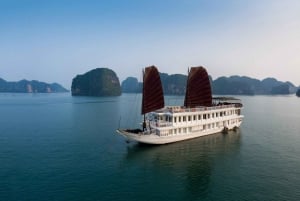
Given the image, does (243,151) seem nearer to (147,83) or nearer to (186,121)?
(186,121)

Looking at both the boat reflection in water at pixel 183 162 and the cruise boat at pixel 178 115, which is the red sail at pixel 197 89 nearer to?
the cruise boat at pixel 178 115

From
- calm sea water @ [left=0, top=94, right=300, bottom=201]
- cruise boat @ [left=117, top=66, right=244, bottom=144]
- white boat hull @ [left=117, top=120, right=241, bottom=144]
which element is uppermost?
cruise boat @ [left=117, top=66, right=244, bottom=144]

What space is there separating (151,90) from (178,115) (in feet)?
17.9

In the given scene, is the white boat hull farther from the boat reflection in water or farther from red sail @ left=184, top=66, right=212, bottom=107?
red sail @ left=184, top=66, right=212, bottom=107

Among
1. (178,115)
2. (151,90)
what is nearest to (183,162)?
(178,115)

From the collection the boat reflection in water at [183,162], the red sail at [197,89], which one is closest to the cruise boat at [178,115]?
the red sail at [197,89]

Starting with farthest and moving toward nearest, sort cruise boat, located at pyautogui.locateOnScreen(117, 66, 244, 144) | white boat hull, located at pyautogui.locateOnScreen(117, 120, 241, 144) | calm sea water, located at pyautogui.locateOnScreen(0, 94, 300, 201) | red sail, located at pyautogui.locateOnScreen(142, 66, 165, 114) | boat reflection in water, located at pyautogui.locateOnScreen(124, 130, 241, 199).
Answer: red sail, located at pyautogui.locateOnScreen(142, 66, 165, 114) → cruise boat, located at pyautogui.locateOnScreen(117, 66, 244, 144) → white boat hull, located at pyautogui.locateOnScreen(117, 120, 241, 144) → boat reflection in water, located at pyautogui.locateOnScreen(124, 130, 241, 199) → calm sea water, located at pyautogui.locateOnScreen(0, 94, 300, 201)

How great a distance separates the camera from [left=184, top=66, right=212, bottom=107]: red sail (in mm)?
42969

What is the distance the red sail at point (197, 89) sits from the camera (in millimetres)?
42969

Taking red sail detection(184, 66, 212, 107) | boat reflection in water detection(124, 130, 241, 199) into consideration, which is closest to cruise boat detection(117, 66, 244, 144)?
red sail detection(184, 66, 212, 107)

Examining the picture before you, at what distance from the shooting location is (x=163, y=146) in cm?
3706

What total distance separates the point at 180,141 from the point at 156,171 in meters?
12.6

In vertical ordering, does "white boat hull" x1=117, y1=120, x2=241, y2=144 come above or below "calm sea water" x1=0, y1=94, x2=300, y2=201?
above

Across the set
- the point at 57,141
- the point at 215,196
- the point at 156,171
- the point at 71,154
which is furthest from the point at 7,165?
the point at 215,196
